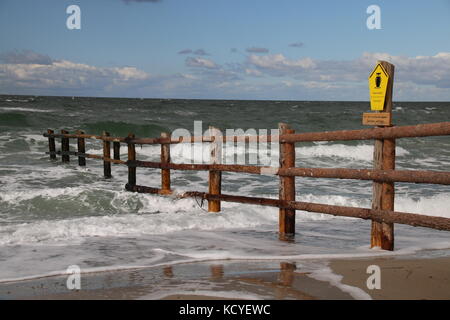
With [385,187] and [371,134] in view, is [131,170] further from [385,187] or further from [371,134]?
[385,187]

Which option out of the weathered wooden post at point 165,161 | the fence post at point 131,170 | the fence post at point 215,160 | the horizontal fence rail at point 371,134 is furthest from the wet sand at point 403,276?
the fence post at point 131,170

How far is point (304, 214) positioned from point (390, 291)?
17.1 ft

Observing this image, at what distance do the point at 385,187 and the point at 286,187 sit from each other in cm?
161

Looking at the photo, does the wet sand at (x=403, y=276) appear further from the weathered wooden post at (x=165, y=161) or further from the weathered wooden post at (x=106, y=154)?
the weathered wooden post at (x=106, y=154)

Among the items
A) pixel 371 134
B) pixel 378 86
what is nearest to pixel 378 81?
pixel 378 86

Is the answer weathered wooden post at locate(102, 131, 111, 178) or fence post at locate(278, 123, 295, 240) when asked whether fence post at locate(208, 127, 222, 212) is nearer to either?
fence post at locate(278, 123, 295, 240)

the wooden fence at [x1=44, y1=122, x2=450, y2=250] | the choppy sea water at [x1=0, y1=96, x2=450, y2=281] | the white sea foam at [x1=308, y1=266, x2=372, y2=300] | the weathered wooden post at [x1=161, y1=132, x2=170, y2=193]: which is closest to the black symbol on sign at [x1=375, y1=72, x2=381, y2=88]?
the wooden fence at [x1=44, y1=122, x2=450, y2=250]

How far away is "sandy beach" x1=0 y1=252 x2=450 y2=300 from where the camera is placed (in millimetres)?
4301

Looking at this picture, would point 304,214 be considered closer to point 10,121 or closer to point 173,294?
point 173,294

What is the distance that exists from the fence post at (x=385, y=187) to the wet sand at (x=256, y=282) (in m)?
0.72

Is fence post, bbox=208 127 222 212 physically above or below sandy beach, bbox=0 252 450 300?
above

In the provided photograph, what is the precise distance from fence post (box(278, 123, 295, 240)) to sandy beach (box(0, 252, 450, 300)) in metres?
1.86

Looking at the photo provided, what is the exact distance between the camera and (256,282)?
15.5 feet
